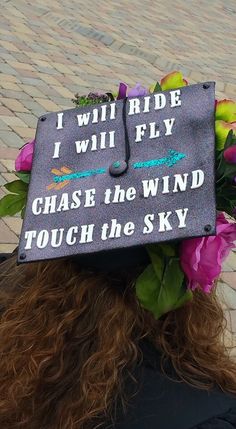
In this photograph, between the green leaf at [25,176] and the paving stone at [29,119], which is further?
the paving stone at [29,119]

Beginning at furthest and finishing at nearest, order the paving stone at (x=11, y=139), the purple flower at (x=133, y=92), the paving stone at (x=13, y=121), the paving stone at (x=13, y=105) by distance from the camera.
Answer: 1. the paving stone at (x=13, y=105)
2. the paving stone at (x=13, y=121)
3. the paving stone at (x=11, y=139)
4. the purple flower at (x=133, y=92)

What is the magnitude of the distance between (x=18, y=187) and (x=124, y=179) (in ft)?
0.92

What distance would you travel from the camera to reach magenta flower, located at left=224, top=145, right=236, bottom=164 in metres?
1.15

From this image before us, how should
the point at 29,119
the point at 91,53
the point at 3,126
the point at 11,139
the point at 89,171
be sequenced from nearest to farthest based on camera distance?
the point at 89,171, the point at 11,139, the point at 3,126, the point at 29,119, the point at 91,53

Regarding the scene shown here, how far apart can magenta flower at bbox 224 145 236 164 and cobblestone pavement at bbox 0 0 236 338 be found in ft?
7.44

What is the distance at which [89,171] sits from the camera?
1.25 metres

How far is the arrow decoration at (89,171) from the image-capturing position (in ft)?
3.93

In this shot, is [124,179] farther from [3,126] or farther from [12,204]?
[3,126]

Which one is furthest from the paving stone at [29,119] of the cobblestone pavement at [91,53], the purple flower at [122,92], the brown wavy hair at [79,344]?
the brown wavy hair at [79,344]

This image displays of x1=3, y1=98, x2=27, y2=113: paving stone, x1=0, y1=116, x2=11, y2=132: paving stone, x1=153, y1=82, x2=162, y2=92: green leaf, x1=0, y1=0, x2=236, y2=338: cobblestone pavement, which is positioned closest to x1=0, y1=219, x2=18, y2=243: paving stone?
x1=0, y1=0, x2=236, y2=338: cobblestone pavement

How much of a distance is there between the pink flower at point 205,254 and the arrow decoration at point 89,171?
134 millimetres

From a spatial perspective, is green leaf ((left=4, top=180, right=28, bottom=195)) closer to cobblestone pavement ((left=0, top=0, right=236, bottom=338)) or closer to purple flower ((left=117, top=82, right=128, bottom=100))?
purple flower ((left=117, top=82, right=128, bottom=100))

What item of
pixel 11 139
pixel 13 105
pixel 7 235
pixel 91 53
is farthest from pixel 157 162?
pixel 91 53

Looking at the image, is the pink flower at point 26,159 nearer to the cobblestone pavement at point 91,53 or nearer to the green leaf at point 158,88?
the green leaf at point 158,88
